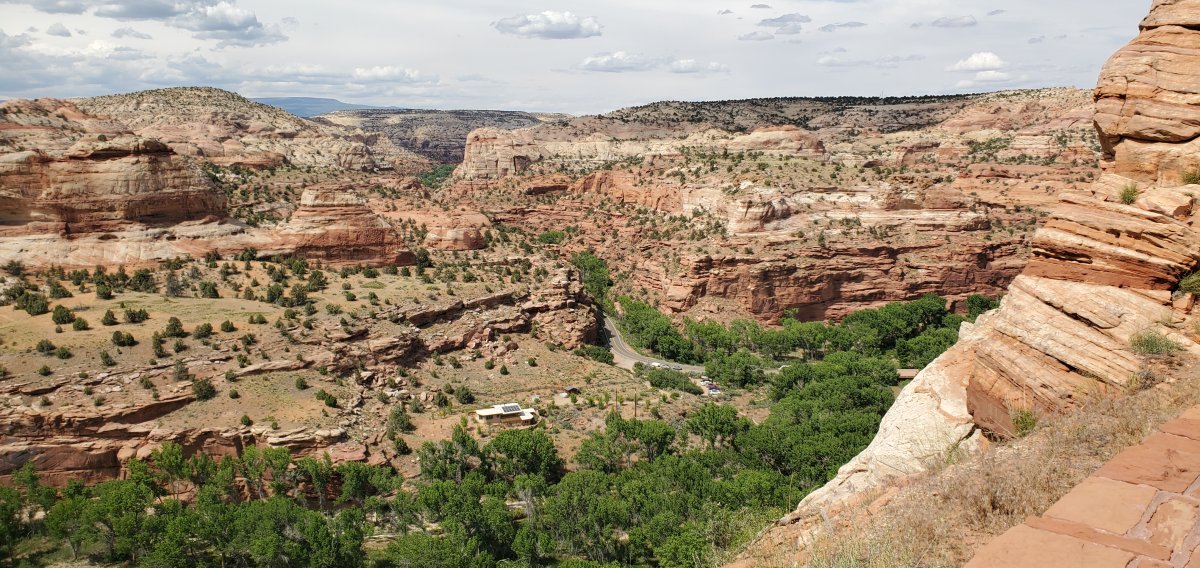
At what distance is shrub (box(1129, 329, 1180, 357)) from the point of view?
10703mm

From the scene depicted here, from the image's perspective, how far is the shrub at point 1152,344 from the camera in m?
10.7

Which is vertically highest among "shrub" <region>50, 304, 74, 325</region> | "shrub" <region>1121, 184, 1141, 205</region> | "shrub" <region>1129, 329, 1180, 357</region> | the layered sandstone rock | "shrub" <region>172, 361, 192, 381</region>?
"shrub" <region>1121, 184, 1141, 205</region>

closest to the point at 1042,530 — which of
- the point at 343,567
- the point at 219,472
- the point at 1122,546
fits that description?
the point at 1122,546

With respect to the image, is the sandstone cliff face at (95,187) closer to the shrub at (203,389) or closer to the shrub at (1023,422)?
the shrub at (203,389)

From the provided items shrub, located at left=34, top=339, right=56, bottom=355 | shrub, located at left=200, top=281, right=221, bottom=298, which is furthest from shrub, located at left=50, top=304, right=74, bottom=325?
shrub, located at left=200, top=281, right=221, bottom=298

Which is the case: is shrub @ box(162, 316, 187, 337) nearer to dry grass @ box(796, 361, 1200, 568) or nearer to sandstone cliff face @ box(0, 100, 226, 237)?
sandstone cliff face @ box(0, 100, 226, 237)

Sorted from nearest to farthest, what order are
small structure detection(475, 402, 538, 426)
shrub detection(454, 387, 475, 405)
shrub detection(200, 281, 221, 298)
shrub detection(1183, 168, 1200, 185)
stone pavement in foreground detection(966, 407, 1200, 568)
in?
1. stone pavement in foreground detection(966, 407, 1200, 568)
2. shrub detection(1183, 168, 1200, 185)
3. small structure detection(475, 402, 538, 426)
4. shrub detection(454, 387, 475, 405)
5. shrub detection(200, 281, 221, 298)

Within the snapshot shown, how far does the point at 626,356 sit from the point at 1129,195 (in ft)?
148

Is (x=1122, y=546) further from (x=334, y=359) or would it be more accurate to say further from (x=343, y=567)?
(x=334, y=359)

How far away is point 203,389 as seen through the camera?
104 ft

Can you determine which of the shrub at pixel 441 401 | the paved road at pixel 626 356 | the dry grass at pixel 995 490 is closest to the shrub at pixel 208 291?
the shrub at pixel 441 401

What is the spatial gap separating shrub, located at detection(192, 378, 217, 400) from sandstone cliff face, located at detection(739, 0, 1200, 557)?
29.7 m

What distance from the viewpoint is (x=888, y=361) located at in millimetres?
49812

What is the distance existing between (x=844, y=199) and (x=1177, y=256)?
197ft
